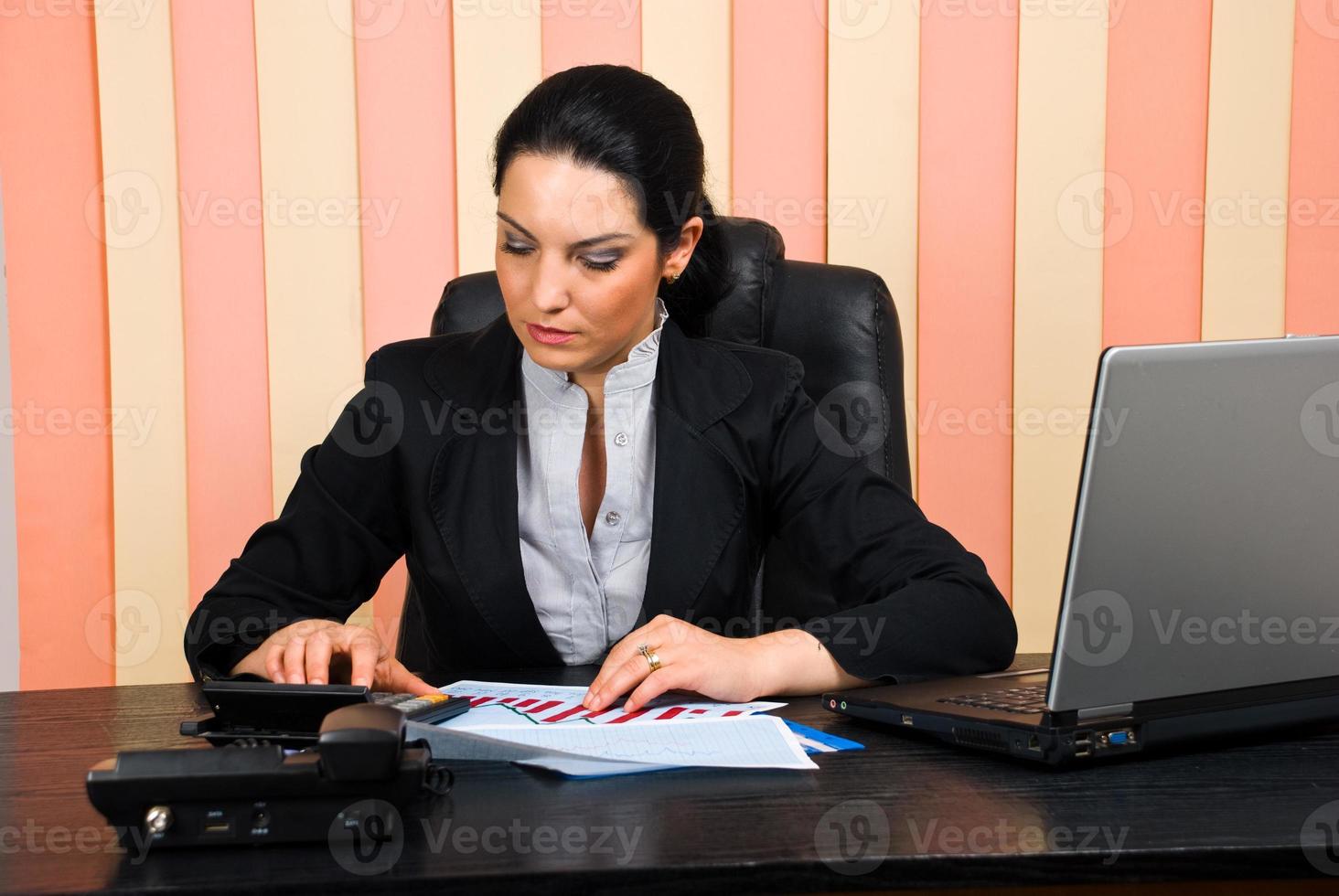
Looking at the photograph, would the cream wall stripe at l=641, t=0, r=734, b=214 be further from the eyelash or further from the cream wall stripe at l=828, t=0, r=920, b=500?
the eyelash

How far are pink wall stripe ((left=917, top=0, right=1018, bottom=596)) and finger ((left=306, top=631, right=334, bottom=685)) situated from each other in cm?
137

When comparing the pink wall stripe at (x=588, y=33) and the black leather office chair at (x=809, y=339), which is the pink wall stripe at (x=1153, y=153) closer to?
the black leather office chair at (x=809, y=339)

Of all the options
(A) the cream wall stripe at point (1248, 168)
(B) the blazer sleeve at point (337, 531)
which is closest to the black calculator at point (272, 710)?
(B) the blazer sleeve at point (337, 531)

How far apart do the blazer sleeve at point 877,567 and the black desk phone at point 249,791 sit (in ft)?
1.88

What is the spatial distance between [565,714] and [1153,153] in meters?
1.71

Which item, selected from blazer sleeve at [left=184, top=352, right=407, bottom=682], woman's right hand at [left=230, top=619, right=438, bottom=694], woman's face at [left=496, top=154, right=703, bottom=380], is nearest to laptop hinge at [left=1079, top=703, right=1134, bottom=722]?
woman's right hand at [left=230, top=619, right=438, bottom=694]

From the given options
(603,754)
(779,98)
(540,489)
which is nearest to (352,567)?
(540,489)

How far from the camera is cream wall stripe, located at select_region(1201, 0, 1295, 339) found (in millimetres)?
2262

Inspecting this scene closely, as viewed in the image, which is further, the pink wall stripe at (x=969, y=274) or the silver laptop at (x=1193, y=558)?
the pink wall stripe at (x=969, y=274)

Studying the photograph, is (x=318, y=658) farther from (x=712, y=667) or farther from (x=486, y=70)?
(x=486, y=70)

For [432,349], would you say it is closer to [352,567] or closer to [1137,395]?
[352,567]

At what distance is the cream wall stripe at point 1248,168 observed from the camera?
7.42 ft

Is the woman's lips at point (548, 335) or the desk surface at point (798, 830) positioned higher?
the woman's lips at point (548, 335)

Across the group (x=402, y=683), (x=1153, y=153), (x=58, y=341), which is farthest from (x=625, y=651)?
(x=1153, y=153)
